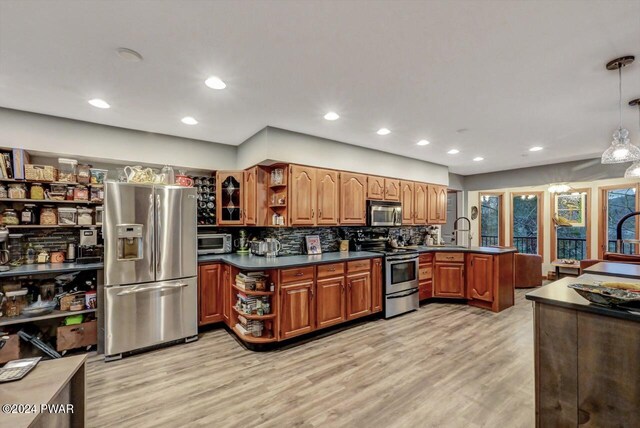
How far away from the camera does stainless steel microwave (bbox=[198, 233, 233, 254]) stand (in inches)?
152

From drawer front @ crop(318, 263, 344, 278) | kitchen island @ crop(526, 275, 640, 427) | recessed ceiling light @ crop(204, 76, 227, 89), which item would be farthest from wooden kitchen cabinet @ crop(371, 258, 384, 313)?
recessed ceiling light @ crop(204, 76, 227, 89)

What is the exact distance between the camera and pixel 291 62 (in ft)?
6.83

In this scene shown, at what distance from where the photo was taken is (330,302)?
340 cm

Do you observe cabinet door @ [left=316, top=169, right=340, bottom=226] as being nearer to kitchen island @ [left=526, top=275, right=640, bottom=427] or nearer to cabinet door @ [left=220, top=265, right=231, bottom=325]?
cabinet door @ [left=220, top=265, right=231, bottom=325]

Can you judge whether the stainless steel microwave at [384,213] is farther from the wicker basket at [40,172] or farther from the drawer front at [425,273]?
the wicker basket at [40,172]

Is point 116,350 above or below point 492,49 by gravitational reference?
below

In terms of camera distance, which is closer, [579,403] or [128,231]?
[579,403]

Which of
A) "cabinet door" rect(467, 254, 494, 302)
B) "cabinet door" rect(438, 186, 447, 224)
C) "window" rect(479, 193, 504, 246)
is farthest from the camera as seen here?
"window" rect(479, 193, 504, 246)

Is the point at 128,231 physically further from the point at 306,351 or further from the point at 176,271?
the point at 306,351

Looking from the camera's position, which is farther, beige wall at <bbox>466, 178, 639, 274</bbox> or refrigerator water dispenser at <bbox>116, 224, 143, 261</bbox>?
beige wall at <bbox>466, 178, 639, 274</bbox>

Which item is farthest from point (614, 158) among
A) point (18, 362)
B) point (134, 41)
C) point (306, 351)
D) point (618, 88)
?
point (18, 362)

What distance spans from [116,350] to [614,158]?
17.1ft

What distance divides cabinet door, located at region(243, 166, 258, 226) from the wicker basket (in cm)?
212

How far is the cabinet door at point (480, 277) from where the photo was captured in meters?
4.34
